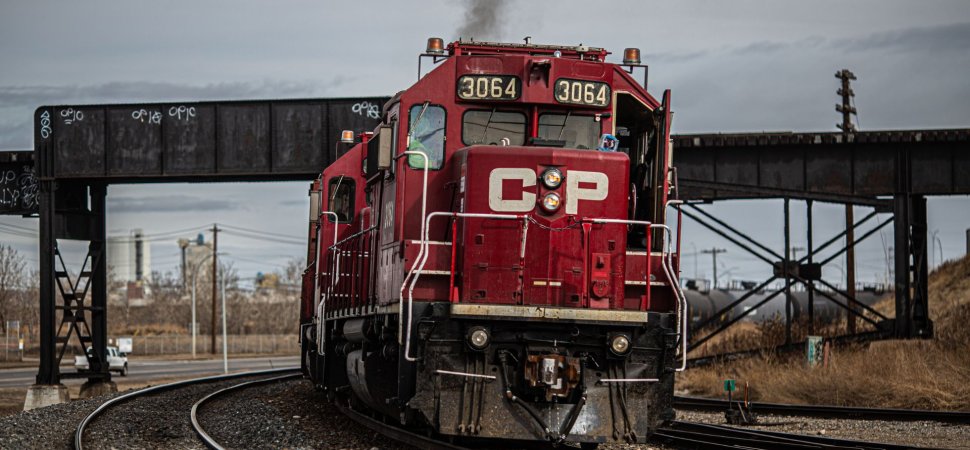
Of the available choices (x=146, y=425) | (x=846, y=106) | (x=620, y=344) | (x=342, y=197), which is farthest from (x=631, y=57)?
(x=846, y=106)

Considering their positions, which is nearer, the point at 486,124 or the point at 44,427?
the point at 486,124

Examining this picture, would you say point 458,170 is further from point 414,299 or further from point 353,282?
point 353,282

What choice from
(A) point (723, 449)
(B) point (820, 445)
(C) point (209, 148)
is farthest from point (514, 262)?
(C) point (209, 148)

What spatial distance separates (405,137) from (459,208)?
940 millimetres

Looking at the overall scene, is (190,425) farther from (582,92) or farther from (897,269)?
(897,269)

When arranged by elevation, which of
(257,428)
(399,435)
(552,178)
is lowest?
(257,428)

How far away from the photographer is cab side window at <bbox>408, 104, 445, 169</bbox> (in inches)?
432

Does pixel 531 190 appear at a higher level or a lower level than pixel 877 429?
higher

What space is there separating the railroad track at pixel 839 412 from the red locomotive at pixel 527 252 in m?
6.59

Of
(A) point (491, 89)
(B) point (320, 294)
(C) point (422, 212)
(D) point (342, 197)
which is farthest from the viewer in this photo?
(B) point (320, 294)

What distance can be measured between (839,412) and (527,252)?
853 cm

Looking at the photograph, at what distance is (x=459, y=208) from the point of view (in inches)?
419

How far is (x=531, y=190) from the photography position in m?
10.4

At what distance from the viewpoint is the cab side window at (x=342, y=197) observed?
1548 centimetres
